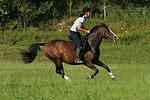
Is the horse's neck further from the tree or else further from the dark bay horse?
the tree

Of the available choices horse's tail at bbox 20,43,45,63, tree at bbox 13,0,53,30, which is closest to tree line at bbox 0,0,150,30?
tree at bbox 13,0,53,30

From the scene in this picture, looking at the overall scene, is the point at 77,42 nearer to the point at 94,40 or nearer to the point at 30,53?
the point at 94,40

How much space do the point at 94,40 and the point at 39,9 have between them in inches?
600

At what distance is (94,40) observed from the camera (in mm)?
10984

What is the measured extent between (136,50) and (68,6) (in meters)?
11.2

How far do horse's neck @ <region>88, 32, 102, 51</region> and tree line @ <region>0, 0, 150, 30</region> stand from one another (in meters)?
14.8

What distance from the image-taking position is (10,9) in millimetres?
25141

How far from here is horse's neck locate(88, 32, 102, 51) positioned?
10971 mm

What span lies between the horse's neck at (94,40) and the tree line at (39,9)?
14.8 m

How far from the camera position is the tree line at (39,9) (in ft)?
82.1

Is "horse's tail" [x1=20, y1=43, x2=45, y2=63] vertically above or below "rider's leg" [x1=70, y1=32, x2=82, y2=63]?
below

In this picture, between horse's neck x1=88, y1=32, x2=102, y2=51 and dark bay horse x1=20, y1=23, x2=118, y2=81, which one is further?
horse's neck x1=88, y1=32, x2=102, y2=51

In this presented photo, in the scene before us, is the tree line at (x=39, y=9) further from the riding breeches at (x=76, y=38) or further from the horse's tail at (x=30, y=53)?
the riding breeches at (x=76, y=38)

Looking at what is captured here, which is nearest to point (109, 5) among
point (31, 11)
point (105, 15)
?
point (105, 15)
